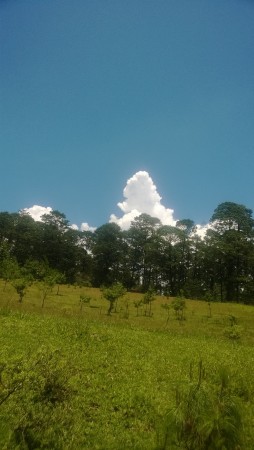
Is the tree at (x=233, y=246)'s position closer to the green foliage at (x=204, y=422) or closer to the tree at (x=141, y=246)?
the tree at (x=141, y=246)

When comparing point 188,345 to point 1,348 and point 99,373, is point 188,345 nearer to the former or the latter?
point 99,373

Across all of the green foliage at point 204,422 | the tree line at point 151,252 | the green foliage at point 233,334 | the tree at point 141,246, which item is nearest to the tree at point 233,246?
the tree line at point 151,252

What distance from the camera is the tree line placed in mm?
70250

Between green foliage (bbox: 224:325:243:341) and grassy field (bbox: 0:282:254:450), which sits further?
green foliage (bbox: 224:325:243:341)

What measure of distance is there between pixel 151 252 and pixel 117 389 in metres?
66.4

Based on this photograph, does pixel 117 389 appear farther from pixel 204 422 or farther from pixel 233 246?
pixel 233 246

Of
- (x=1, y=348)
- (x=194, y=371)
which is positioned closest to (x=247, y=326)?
(x=194, y=371)

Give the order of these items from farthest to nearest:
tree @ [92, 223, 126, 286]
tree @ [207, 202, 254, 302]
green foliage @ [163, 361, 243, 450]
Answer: tree @ [92, 223, 126, 286] < tree @ [207, 202, 254, 302] < green foliage @ [163, 361, 243, 450]

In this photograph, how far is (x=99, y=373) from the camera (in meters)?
13.1

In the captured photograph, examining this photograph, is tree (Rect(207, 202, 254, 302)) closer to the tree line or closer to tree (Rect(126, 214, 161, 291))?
the tree line

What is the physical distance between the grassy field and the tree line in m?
50.6

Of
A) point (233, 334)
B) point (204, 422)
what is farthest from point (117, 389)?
point (233, 334)

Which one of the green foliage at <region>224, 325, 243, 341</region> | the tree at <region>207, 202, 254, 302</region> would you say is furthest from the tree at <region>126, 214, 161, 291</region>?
the green foliage at <region>224, 325, 243, 341</region>

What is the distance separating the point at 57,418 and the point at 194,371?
24.9 ft
